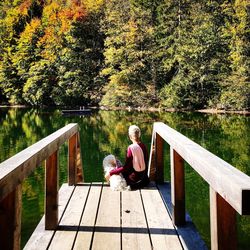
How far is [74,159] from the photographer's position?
15.8 feet

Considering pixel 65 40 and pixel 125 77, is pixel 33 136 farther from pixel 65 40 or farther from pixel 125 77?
pixel 65 40

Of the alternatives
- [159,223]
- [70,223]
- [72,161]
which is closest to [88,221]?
[70,223]

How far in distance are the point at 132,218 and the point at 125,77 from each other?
33349mm

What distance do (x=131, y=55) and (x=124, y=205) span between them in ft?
108

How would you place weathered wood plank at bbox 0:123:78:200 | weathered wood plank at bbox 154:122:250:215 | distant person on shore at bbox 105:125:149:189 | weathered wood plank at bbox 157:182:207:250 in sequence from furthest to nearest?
distant person on shore at bbox 105:125:149:189 → weathered wood plank at bbox 157:182:207:250 → weathered wood plank at bbox 0:123:78:200 → weathered wood plank at bbox 154:122:250:215

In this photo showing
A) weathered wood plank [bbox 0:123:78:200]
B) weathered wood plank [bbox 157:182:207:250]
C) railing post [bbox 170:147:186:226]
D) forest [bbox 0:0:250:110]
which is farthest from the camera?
forest [bbox 0:0:250:110]

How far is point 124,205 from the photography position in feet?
12.6

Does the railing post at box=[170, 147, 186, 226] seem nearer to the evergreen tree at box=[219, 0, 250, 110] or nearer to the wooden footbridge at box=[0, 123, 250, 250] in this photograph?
the wooden footbridge at box=[0, 123, 250, 250]

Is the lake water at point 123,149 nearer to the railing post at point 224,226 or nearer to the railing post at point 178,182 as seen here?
the railing post at point 178,182

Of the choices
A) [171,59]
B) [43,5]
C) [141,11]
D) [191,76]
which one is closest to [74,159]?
[191,76]

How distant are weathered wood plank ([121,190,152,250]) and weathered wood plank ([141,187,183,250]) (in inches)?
2.3

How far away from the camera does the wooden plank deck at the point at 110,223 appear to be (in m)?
2.85

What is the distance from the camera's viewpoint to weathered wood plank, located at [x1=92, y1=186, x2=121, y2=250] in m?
2.84

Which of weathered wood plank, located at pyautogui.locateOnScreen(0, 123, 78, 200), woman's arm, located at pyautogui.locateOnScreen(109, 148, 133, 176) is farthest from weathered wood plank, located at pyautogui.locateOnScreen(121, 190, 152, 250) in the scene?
weathered wood plank, located at pyautogui.locateOnScreen(0, 123, 78, 200)
